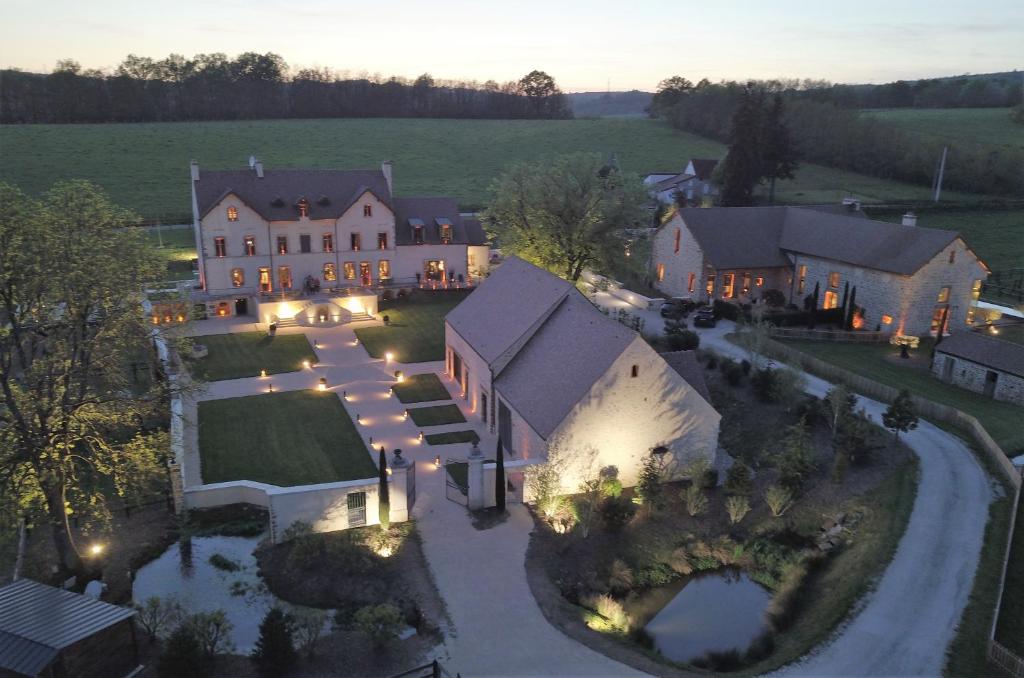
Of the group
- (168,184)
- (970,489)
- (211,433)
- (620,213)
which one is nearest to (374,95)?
(168,184)

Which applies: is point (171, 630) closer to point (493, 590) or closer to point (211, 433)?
point (493, 590)

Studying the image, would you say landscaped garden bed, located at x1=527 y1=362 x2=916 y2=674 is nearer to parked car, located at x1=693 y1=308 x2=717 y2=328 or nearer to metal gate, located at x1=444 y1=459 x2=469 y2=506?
metal gate, located at x1=444 y1=459 x2=469 y2=506

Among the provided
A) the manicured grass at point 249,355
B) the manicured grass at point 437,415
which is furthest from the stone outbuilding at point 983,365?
the manicured grass at point 249,355

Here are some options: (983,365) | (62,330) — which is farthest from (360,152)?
(62,330)

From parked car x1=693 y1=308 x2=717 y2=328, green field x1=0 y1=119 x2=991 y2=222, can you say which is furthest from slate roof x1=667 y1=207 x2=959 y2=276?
green field x1=0 y1=119 x2=991 y2=222

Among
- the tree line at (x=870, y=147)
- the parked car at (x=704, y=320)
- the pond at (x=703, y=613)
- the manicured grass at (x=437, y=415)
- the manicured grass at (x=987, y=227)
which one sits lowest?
the pond at (x=703, y=613)

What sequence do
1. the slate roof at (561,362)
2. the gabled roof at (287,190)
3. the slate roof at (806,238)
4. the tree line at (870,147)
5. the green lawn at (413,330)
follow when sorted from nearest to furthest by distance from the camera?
the slate roof at (561,362), the green lawn at (413,330), the slate roof at (806,238), the gabled roof at (287,190), the tree line at (870,147)

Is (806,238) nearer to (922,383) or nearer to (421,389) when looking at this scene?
(922,383)

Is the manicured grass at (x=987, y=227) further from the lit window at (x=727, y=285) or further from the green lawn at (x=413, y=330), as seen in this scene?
the green lawn at (x=413, y=330)

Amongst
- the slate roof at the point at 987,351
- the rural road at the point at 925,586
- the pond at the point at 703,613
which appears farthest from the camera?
the slate roof at the point at 987,351
